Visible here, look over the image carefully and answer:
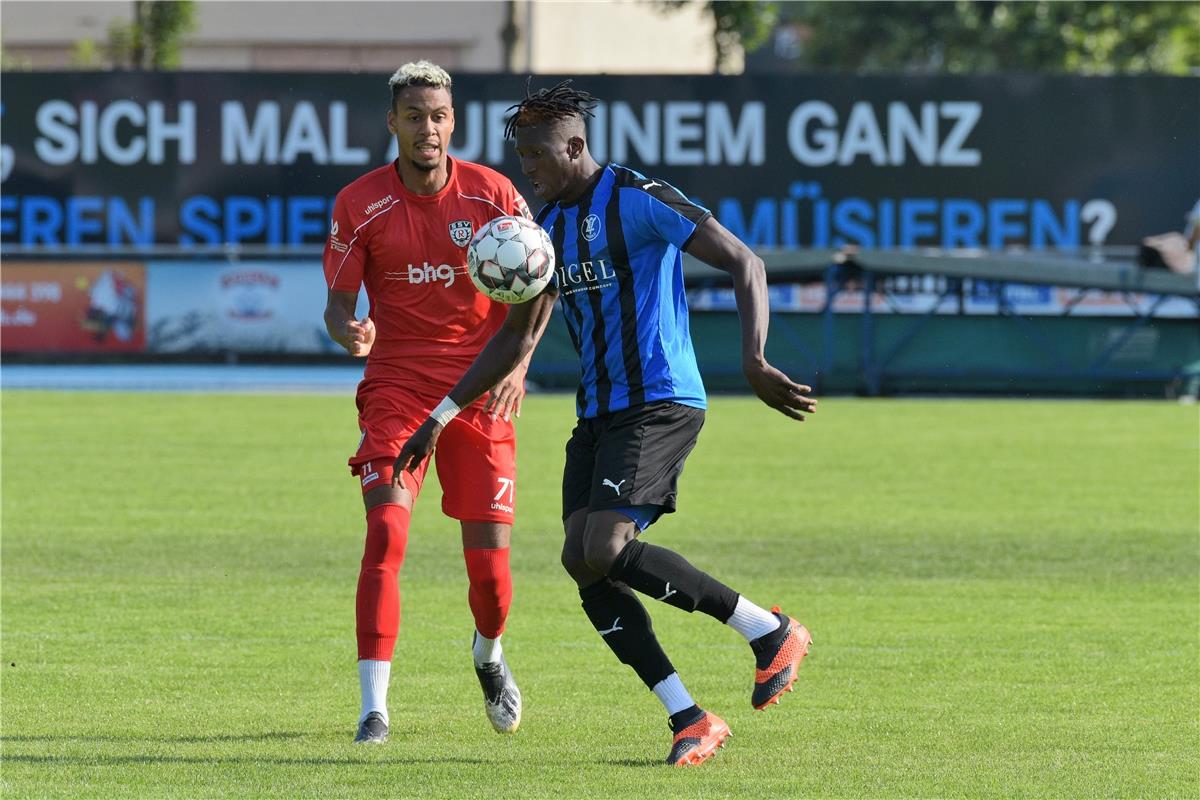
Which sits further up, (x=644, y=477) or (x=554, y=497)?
(x=644, y=477)

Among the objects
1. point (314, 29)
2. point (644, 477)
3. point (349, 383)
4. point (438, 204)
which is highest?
point (314, 29)

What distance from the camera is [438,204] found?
7.17 meters

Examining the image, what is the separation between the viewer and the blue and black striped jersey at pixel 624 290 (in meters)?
6.32

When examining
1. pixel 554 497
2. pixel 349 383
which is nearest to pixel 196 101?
pixel 349 383

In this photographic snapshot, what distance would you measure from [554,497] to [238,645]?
6.07 meters

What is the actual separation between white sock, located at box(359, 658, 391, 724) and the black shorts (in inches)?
32.6

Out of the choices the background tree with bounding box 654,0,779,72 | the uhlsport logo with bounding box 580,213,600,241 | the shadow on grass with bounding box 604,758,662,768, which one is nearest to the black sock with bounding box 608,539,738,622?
the shadow on grass with bounding box 604,758,662,768

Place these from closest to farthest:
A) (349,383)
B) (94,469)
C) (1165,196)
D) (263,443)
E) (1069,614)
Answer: (1069,614)
(94,469)
(263,443)
(349,383)
(1165,196)

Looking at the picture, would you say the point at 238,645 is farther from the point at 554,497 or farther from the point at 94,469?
the point at 94,469

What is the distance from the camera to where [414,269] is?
23.3 ft

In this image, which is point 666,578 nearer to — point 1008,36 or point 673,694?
point 673,694

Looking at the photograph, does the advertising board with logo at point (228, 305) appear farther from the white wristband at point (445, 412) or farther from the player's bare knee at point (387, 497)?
the white wristband at point (445, 412)

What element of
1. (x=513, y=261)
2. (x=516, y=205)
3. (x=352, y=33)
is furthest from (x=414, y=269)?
(x=352, y=33)

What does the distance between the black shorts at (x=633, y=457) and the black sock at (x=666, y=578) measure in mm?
160
